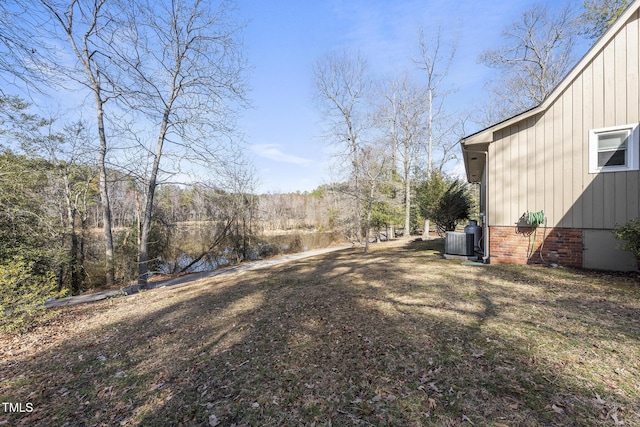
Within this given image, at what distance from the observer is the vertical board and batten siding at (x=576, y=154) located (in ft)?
18.7

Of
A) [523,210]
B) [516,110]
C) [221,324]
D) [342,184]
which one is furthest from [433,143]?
[221,324]

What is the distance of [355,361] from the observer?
282cm

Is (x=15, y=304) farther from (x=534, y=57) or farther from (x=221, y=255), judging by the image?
(x=534, y=57)

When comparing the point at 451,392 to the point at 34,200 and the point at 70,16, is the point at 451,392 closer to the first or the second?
the point at 34,200

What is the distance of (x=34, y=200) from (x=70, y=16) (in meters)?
5.51

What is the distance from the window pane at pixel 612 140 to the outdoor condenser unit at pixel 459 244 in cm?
373

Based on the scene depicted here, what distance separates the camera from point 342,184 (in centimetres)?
1692

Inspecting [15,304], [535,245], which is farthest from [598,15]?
[15,304]

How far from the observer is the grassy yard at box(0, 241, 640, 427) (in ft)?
7.00

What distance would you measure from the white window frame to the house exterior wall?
3.7 inches

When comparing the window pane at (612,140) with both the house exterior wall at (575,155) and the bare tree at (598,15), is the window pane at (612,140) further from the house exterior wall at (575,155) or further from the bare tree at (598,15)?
the bare tree at (598,15)

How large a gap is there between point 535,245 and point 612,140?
2.82m

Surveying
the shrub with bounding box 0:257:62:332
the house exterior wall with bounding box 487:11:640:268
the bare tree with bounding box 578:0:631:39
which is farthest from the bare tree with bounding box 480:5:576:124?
the shrub with bounding box 0:257:62:332

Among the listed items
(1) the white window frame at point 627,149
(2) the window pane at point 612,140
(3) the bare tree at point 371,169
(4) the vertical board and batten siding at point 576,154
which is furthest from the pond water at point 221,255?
(2) the window pane at point 612,140
